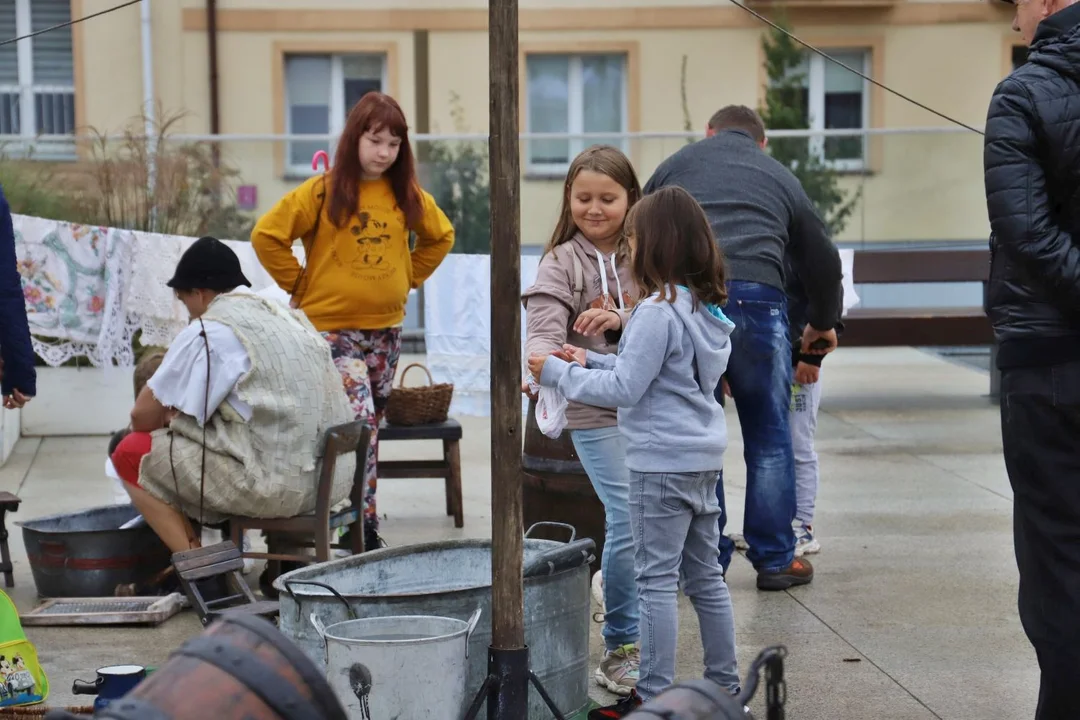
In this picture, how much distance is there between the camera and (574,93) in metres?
18.0

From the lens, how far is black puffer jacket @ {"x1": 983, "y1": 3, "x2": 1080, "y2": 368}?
10.8 feet

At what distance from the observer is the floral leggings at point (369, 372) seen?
5.87 meters

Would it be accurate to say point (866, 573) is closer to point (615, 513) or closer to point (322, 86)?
point (615, 513)

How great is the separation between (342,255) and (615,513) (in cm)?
196

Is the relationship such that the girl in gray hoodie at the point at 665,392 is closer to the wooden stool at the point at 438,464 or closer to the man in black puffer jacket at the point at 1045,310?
the man in black puffer jacket at the point at 1045,310

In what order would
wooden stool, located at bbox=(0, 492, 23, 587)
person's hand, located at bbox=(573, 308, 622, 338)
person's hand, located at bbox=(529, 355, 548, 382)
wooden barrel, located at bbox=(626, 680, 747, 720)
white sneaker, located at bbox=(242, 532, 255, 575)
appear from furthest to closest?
white sneaker, located at bbox=(242, 532, 255, 575) → wooden stool, located at bbox=(0, 492, 23, 587) → person's hand, located at bbox=(573, 308, 622, 338) → person's hand, located at bbox=(529, 355, 548, 382) → wooden barrel, located at bbox=(626, 680, 747, 720)

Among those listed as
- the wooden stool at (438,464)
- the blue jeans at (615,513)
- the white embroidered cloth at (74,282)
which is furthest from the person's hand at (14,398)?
the white embroidered cloth at (74,282)

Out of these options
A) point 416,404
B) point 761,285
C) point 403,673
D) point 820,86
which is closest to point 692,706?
point 403,673

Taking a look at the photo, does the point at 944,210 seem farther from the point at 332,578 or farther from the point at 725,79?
the point at 332,578

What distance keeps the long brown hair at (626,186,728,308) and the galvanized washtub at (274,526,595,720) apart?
746 mm

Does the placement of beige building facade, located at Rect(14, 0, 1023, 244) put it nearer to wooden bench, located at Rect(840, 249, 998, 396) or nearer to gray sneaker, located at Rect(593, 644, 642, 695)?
wooden bench, located at Rect(840, 249, 998, 396)

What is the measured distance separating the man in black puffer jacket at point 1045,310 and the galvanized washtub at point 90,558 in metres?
3.33

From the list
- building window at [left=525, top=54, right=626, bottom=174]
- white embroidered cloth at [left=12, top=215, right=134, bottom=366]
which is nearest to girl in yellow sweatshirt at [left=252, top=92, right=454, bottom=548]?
white embroidered cloth at [left=12, top=215, right=134, bottom=366]

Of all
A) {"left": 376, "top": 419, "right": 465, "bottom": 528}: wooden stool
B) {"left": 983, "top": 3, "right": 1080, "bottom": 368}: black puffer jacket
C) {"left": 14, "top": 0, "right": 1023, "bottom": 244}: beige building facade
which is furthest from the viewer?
{"left": 14, "top": 0, "right": 1023, "bottom": 244}: beige building facade
